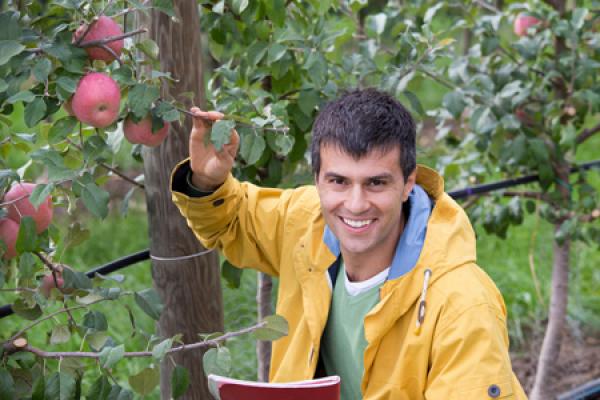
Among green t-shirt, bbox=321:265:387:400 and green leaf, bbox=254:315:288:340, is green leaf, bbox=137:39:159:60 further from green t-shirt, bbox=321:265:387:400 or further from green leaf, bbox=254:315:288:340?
green t-shirt, bbox=321:265:387:400

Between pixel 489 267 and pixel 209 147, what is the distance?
235cm

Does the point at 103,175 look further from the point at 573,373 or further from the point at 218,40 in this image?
the point at 573,373

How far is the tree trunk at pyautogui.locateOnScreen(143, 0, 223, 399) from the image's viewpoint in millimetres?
1823

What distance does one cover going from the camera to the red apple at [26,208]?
1.56 meters

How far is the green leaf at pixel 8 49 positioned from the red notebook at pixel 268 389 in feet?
1.88

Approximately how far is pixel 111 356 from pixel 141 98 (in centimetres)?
42

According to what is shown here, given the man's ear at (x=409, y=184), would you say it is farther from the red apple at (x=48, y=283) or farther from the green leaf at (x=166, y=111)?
the red apple at (x=48, y=283)

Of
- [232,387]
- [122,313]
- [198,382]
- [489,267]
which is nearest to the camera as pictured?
[232,387]

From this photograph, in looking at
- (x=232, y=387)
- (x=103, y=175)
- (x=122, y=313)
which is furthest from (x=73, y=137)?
(x=122, y=313)

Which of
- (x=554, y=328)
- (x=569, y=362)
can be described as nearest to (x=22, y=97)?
(x=554, y=328)

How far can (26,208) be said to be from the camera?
1.56m

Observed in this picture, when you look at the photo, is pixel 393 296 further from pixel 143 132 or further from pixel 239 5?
pixel 239 5

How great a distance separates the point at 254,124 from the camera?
1725mm

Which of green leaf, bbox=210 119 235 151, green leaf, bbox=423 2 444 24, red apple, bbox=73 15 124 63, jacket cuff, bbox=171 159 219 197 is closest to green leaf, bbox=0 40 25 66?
red apple, bbox=73 15 124 63
